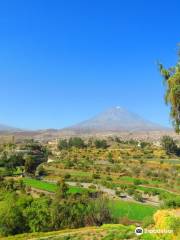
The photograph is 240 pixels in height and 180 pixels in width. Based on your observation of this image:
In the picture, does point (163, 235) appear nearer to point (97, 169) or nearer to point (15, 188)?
point (15, 188)

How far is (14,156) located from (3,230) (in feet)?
180

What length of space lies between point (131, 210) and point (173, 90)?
26.2m

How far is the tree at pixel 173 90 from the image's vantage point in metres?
17.6

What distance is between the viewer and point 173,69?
59.9ft

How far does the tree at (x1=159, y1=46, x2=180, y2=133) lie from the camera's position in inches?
691

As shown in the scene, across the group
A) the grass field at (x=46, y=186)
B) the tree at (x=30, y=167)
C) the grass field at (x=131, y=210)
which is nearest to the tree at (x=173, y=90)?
the grass field at (x=131, y=210)

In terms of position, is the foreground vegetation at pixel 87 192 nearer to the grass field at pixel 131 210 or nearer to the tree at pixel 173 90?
the grass field at pixel 131 210

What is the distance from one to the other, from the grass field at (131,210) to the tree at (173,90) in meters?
20.0

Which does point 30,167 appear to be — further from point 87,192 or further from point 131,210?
point 131,210

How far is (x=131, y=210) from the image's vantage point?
133 ft

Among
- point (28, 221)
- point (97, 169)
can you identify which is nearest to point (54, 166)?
point (97, 169)

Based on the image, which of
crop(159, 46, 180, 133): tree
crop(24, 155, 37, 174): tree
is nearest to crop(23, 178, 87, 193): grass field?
crop(24, 155, 37, 174): tree

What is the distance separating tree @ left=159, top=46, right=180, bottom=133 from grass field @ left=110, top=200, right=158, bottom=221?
20.0 m

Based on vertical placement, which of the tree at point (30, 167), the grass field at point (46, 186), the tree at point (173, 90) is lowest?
the grass field at point (46, 186)
